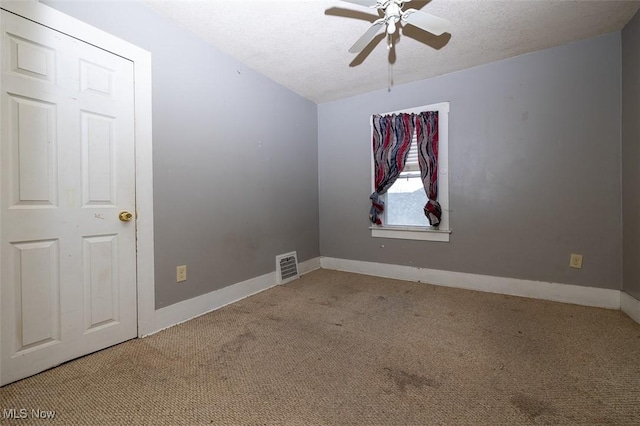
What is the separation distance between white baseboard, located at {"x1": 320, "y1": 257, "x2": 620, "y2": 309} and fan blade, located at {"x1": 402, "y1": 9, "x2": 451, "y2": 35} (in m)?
2.38

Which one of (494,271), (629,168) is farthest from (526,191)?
(494,271)

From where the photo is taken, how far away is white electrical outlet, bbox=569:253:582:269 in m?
2.52

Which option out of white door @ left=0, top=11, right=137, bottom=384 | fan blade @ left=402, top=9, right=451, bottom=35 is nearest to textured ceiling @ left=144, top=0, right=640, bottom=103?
fan blade @ left=402, top=9, right=451, bottom=35

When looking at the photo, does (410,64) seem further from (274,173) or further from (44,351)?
(44,351)

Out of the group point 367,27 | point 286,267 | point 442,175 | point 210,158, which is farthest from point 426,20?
point 286,267

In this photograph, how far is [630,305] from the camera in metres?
2.21

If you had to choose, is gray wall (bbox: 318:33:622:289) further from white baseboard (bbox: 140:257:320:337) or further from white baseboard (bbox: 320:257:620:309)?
white baseboard (bbox: 140:257:320:337)

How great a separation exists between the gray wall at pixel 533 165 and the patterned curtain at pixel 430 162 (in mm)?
168

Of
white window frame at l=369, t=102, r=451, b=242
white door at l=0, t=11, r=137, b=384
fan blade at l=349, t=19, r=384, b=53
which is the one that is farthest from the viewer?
white window frame at l=369, t=102, r=451, b=242

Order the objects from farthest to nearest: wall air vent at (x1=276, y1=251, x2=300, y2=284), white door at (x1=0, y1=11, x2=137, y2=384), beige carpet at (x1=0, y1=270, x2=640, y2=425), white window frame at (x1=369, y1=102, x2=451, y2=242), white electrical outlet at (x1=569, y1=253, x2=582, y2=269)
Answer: wall air vent at (x1=276, y1=251, x2=300, y2=284) < white window frame at (x1=369, y1=102, x2=451, y2=242) < white electrical outlet at (x1=569, y1=253, x2=582, y2=269) < white door at (x1=0, y1=11, x2=137, y2=384) < beige carpet at (x1=0, y1=270, x2=640, y2=425)

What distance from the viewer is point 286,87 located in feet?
11.0

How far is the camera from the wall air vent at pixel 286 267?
3.19m

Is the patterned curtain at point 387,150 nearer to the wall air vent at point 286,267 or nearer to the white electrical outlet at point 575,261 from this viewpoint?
the wall air vent at point 286,267

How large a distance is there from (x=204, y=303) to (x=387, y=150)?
8.47 feet
